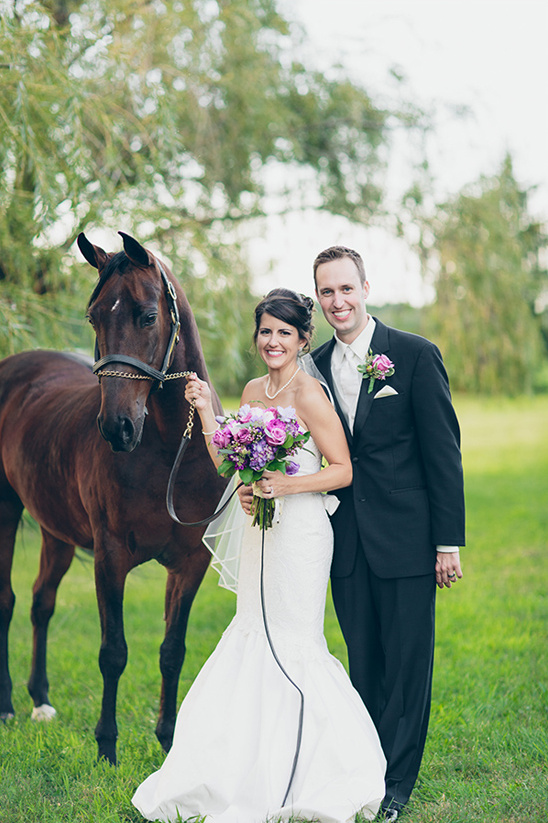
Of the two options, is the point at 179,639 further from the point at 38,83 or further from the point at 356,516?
the point at 38,83

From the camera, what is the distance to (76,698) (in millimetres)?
4785

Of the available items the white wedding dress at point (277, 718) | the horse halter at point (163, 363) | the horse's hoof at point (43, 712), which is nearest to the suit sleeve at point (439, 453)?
the white wedding dress at point (277, 718)

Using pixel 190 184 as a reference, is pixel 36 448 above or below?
below

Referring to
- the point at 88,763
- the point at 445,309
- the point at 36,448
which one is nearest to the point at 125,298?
the point at 36,448

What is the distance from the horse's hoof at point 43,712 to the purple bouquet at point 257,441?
2.36 m

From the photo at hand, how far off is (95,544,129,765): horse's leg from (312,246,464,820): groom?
104 cm

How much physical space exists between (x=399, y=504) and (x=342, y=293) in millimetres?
904

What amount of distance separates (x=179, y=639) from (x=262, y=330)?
165cm

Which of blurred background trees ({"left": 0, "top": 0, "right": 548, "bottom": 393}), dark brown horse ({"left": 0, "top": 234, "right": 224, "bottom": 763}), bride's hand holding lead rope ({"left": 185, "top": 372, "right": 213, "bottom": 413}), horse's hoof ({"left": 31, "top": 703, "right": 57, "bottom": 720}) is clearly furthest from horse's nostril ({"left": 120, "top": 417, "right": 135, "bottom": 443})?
blurred background trees ({"left": 0, "top": 0, "right": 548, "bottom": 393})

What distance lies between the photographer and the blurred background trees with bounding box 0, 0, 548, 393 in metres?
5.51

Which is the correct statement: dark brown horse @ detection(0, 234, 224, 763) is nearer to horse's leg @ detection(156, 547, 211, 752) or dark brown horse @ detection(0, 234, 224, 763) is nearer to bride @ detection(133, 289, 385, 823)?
horse's leg @ detection(156, 547, 211, 752)

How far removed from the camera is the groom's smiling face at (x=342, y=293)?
3215mm

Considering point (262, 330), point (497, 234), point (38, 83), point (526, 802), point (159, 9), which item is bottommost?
point (526, 802)

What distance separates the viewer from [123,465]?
11.7 ft
